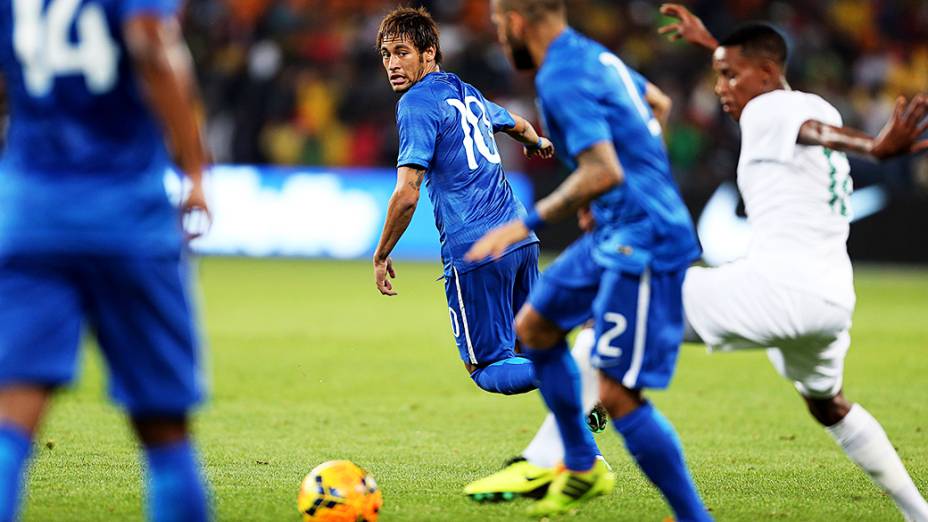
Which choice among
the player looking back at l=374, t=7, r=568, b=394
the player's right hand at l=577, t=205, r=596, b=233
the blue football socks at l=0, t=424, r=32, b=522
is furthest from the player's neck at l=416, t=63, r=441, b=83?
the blue football socks at l=0, t=424, r=32, b=522

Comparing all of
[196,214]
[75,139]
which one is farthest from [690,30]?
[75,139]

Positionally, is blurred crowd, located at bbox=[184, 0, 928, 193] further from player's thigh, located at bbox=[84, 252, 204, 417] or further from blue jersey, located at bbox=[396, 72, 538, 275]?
player's thigh, located at bbox=[84, 252, 204, 417]

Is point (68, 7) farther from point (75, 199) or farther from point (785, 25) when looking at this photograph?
point (785, 25)

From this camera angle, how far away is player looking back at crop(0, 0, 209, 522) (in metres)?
3.92

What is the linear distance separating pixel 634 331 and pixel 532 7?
4.17ft

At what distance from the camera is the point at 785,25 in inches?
884

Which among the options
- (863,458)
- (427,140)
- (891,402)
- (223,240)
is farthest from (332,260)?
(863,458)

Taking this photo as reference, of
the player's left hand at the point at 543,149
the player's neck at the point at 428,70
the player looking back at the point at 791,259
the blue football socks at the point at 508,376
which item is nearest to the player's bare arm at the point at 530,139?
the player's left hand at the point at 543,149

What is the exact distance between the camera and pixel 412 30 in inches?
274

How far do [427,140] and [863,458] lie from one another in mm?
2616

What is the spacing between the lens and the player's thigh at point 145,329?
3.97 m

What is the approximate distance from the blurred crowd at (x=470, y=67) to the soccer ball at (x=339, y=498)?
1501 centimetres

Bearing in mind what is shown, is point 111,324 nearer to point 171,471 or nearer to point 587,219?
point 171,471

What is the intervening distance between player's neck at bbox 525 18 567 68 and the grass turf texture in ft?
6.55
